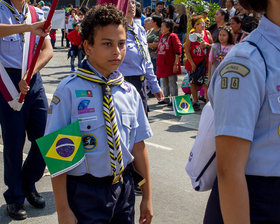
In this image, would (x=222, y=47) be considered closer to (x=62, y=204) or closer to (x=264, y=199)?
(x=62, y=204)

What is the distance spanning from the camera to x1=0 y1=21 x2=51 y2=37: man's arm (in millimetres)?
3214

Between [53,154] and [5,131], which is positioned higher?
[53,154]

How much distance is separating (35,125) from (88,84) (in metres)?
1.77

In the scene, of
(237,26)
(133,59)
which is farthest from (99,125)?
(237,26)

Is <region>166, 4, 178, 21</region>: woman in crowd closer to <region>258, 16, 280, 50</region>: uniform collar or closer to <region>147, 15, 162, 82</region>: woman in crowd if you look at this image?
<region>147, 15, 162, 82</region>: woman in crowd

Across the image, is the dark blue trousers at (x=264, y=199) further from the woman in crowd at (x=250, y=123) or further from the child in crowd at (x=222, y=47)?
the child in crowd at (x=222, y=47)

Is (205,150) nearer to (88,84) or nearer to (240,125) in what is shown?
(240,125)

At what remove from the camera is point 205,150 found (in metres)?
1.84

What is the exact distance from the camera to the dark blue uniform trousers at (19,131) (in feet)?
12.9

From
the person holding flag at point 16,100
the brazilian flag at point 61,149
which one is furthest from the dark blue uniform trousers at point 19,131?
the brazilian flag at point 61,149

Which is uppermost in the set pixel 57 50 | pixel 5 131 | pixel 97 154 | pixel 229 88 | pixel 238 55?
pixel 238 55

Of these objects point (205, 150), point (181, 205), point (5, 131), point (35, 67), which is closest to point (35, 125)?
point (5, 131)

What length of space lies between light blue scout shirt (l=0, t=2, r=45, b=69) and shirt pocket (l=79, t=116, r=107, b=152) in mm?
1730

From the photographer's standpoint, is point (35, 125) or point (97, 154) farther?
point (35, 125)
